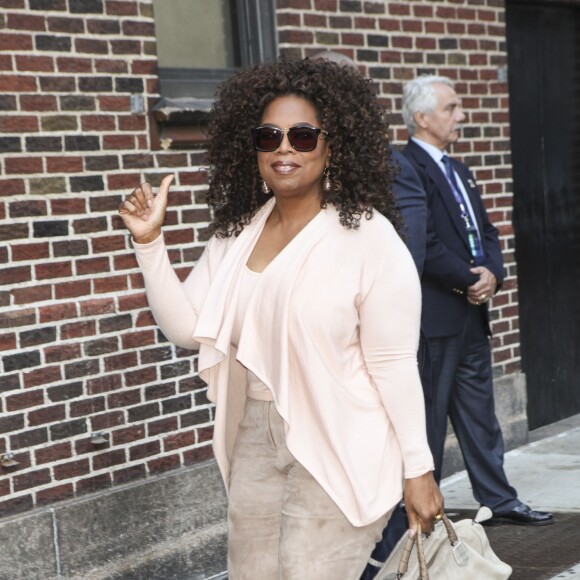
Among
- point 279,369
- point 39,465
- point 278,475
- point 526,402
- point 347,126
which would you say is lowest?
point 526,402

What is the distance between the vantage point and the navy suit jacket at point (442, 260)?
19.5 feet

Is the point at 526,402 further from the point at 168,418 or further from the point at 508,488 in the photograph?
the point at 168,418

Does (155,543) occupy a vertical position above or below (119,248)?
below

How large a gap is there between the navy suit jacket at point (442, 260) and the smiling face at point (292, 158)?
238 cm

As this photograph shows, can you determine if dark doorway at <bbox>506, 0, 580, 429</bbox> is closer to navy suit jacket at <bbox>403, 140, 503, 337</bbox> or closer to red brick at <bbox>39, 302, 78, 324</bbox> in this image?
navy suit jacket at <bbox>403, 140, 503, 337</bbox>

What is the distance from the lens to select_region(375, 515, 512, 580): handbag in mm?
3297

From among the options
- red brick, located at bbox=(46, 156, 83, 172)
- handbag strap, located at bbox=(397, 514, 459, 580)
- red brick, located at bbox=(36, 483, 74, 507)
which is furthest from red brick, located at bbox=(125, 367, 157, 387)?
handbag strap, located at bbox=(397, 514, 459, 580)

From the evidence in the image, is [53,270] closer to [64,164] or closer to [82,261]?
[82,261]

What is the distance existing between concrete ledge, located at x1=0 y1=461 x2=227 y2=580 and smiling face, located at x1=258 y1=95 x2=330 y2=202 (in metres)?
2.24

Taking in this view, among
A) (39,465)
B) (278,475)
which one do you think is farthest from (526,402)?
(278,475)

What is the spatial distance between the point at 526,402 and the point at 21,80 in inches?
178

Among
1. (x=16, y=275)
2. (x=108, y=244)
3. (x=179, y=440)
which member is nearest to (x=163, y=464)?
(x=179, y=440)

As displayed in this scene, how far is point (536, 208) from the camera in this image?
8781mm

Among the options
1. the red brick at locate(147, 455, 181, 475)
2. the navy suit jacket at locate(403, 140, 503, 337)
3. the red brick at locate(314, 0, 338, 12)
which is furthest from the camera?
the red brick at locate(314, 0, 338, 12)
